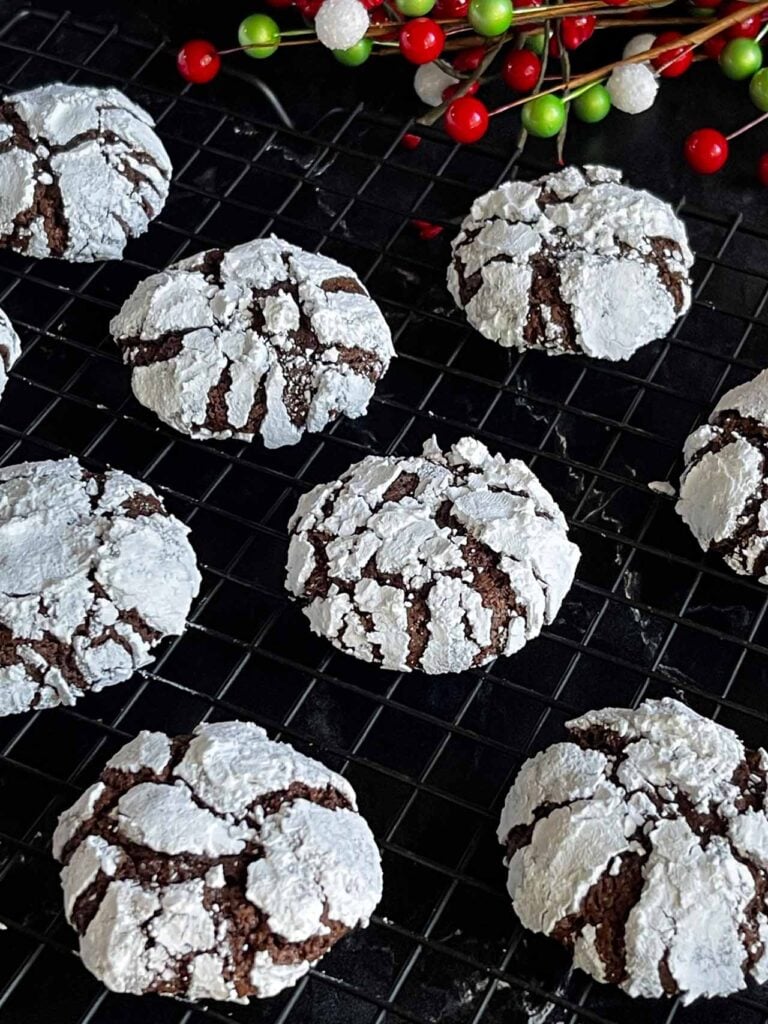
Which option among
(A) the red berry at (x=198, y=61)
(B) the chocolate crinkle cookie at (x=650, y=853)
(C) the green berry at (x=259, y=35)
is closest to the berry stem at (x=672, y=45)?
(C) the green berry at (x=259, y=35)

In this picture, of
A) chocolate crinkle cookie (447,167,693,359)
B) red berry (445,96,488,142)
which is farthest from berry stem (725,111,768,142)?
red berry (445,96,488,142)

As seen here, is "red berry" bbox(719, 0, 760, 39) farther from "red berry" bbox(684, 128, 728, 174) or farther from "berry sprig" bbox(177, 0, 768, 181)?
"red berry" bbox(684, 128, 728, 174)

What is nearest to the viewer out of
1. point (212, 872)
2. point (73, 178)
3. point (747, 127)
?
point (212, 872)

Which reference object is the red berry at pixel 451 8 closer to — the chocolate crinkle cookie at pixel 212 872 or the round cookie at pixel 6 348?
the round cookie at pixel 6 348

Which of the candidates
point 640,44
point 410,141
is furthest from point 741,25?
point 410,141

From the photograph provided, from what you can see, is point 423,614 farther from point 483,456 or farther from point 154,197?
point 154,197

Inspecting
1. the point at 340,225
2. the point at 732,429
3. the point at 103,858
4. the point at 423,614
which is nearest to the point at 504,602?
the point at 423,614

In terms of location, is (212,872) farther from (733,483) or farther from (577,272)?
(577,272)
